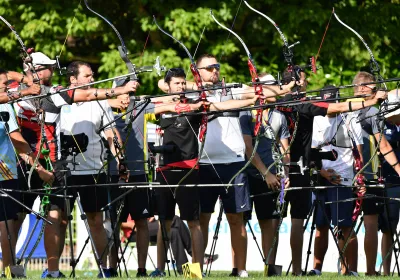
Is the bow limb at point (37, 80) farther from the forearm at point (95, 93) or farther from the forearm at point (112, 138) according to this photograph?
the forearm at point (112, 138)

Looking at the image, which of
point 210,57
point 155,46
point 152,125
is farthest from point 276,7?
point 210,57

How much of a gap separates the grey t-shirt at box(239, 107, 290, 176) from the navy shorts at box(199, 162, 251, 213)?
14.9 inches

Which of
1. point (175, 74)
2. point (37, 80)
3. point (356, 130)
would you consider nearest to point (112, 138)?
point (175, 74)

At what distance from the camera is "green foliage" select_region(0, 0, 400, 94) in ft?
65.7

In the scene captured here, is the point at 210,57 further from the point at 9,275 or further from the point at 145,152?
the point at 9,275

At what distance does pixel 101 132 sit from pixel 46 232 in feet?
4.47

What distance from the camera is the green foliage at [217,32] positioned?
20.0 meters

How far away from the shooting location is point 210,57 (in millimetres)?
12844

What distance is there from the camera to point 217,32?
20.9 m

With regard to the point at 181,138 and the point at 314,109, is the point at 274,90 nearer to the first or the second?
the point at 314,109

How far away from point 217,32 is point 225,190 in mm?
8590

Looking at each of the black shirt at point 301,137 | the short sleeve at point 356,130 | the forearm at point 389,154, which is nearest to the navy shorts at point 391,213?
the forearm at point 389,154

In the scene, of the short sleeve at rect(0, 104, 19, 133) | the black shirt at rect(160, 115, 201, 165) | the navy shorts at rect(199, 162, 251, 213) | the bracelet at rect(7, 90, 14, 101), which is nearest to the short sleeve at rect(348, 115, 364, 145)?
the navy shorts at rect(199, 162, 251, 213)

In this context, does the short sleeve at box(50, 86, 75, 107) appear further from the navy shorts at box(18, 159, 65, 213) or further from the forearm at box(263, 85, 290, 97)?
the forearm at box(263, 85, 290, 97)
